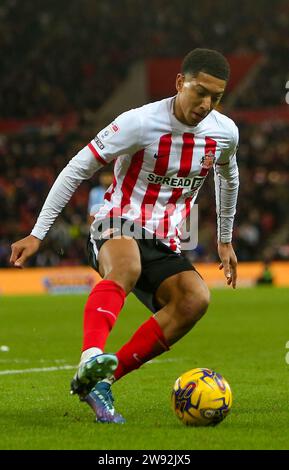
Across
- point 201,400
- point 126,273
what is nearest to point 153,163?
point 126,273

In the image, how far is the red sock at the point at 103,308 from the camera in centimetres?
496

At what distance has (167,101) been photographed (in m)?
5.54

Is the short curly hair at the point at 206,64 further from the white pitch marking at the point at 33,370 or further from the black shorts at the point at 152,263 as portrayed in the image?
the white pitch marking at the point at 33,370

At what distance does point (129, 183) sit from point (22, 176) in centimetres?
1917

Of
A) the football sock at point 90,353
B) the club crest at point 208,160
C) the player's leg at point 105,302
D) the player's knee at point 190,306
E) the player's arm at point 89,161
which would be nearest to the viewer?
the player's leg at point 105,302

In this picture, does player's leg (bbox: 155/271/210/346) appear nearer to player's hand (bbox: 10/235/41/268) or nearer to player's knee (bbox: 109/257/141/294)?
player's knee (bbox: 109/257/141/294)

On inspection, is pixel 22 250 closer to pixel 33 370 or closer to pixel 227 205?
pixel 227 205

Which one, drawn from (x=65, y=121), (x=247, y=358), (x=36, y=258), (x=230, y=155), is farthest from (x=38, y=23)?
(x=230, y=155)

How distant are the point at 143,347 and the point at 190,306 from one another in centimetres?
34

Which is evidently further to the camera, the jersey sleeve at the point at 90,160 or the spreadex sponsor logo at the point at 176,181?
the spreadex sponsor logo at the point at 176,181

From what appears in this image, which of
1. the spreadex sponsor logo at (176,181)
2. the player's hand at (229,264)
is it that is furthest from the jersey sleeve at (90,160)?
the player's hand at (229,264)

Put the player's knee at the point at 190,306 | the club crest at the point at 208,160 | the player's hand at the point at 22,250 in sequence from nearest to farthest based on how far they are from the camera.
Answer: the player's hand at the point at 22,250, the player's knee at the point at 190,306, the club crest at the point at 208,160

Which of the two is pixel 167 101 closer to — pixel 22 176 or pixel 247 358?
pixel 247 358

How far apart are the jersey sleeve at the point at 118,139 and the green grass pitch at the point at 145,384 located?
140 cm
